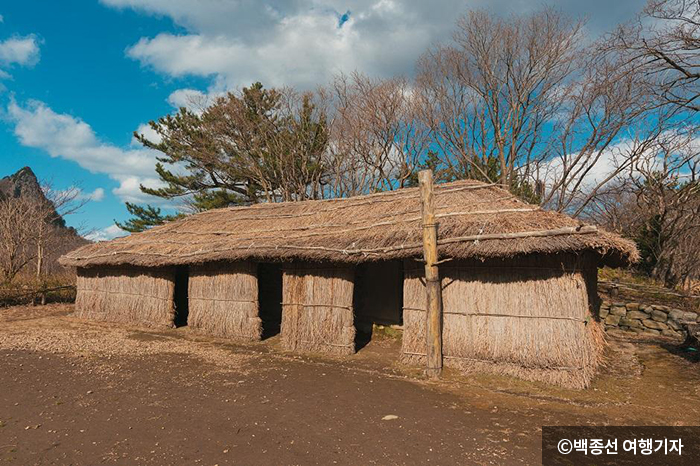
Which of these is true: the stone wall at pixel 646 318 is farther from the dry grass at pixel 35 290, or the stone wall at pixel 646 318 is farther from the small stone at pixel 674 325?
the dry grass at pixel 35 290

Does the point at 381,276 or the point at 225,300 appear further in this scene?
the point at 381,276

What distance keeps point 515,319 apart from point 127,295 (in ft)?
36.2

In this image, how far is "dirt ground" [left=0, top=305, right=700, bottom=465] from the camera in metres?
4.26

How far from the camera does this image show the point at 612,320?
11.7m

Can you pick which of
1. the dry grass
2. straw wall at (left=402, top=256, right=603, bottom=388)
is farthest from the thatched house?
the dry grass

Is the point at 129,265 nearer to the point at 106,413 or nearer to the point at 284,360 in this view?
the point at 284,360

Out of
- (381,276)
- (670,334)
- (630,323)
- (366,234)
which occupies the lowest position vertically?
(670,334)

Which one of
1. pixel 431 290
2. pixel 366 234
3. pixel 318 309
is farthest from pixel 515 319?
A: pixel 318 309

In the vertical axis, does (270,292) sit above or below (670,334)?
above

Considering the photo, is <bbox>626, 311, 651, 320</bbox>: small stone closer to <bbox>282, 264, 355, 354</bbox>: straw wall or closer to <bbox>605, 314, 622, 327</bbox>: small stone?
<bbox>605, 314, 622, 327</bbox>: small stone

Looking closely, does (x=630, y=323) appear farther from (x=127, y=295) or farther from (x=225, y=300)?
(x=127, y=295)

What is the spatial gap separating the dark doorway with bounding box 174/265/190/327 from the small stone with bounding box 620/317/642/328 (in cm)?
1273

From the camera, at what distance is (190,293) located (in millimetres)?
10953

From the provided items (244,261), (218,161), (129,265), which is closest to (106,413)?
(244,261)
